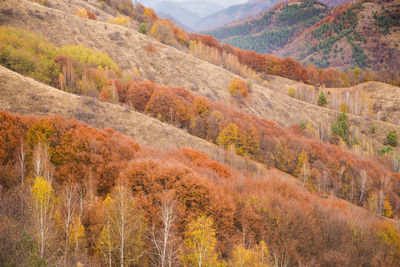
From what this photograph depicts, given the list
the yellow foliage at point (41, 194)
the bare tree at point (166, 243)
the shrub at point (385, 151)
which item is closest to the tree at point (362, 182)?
the shrub at point (385, 151)

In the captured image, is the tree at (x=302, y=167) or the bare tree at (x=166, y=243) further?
the tree at (x=302, y=167)

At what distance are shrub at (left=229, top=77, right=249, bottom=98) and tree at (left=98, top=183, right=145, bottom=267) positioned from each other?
59.5 m

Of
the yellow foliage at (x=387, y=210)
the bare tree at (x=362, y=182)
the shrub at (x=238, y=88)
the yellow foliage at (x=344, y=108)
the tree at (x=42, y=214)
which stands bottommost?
the yellow foliage at (x=387, y=210)

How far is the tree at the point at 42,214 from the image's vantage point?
899 centimetres

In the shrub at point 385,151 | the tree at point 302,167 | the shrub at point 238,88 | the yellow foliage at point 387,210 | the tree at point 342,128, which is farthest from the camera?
the tree at point 342,128

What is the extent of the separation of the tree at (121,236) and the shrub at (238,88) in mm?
59501

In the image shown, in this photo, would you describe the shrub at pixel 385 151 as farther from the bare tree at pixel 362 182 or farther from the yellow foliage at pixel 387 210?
the yellow foliage at pixel 387 210

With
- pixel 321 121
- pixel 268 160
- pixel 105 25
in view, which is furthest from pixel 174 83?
pixel 321 121

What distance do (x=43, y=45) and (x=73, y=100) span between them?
24612 millimetres

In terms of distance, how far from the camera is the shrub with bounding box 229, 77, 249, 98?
6741cm

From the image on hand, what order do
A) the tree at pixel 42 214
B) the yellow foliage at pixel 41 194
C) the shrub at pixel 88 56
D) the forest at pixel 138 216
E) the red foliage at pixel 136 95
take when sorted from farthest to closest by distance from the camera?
1. the shrub at pixel 88 56
2. the red foliage at pixel 136 95
3. the forest at pixel 138 216
4. the yellow foliage at pixel 41 194
5. the tree at pixel 42 214

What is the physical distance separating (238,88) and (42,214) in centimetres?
6435

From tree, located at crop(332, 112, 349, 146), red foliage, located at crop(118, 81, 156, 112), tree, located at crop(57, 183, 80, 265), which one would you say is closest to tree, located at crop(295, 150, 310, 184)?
red foliage, located at crop(118, 81, 156, 112)

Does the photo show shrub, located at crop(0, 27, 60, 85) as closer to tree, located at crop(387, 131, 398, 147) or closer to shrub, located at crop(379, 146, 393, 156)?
shrub, located at crop(379, 146, 393, 156)
